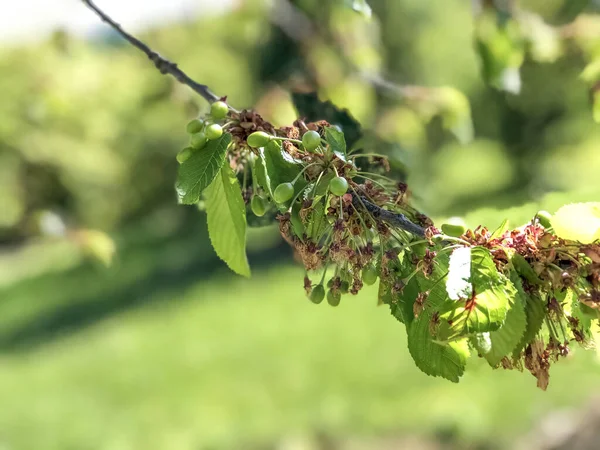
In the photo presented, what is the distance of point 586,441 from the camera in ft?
10.6

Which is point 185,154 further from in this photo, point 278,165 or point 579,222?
point 579,222

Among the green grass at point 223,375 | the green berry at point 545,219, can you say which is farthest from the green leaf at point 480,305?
the green grass at point 223,375

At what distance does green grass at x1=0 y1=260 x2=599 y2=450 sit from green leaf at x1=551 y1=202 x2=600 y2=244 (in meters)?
2.16

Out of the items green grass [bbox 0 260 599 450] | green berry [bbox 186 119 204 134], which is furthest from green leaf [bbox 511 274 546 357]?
green grass [bbox 0 260 599 450]

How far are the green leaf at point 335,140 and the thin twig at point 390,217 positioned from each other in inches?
2.3

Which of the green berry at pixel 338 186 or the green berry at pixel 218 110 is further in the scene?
the green berry at pixel 218 110

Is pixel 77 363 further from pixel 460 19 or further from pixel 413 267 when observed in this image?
pixel 460 19

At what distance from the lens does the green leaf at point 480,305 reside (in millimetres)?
693

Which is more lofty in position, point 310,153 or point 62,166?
point 62,166

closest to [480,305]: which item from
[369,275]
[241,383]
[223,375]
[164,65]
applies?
[369,275]

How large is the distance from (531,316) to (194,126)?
50cm

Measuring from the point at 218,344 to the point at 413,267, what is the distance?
5.10 metres

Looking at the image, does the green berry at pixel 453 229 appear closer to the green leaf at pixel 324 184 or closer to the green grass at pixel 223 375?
the green leaf at pixel 324 184

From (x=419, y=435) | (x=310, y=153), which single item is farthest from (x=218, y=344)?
(x=310, y=153)
